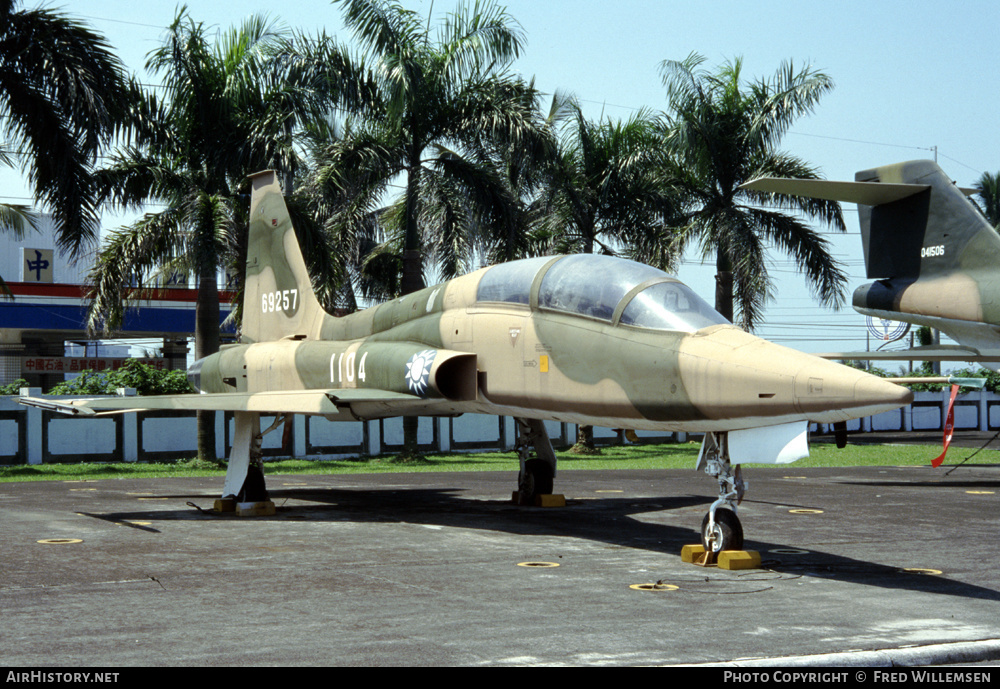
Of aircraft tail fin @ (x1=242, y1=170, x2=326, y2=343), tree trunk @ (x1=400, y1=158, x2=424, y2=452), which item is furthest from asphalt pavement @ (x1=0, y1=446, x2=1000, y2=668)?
tree trunk @ (x1=400, y1=158, x2=424, y2=452)

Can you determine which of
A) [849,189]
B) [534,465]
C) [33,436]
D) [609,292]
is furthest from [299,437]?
[609,292]

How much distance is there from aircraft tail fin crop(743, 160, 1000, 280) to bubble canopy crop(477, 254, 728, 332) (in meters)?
8.54

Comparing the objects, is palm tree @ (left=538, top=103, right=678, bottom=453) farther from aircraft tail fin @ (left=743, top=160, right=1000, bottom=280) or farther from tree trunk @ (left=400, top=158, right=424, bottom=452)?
aircraft tail fin @ (left=743, top=160, right=1000, bottom=280)

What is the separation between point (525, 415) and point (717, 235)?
22682 millimetres

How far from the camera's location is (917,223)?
19.2 metres

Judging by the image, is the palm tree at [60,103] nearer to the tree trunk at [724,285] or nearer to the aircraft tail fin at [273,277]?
the aircraft tail fin at [273,277]

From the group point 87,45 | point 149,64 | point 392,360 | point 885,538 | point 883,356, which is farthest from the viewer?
point 149,64

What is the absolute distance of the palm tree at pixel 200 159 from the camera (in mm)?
24469

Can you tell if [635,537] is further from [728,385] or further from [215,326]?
[215,326]

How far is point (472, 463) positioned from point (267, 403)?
14444 mm

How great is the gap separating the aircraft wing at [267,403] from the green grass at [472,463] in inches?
365

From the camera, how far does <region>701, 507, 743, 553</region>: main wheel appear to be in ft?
30.9

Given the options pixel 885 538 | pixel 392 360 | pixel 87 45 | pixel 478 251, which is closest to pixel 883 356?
pixel 885 538

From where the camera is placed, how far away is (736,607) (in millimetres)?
7414
